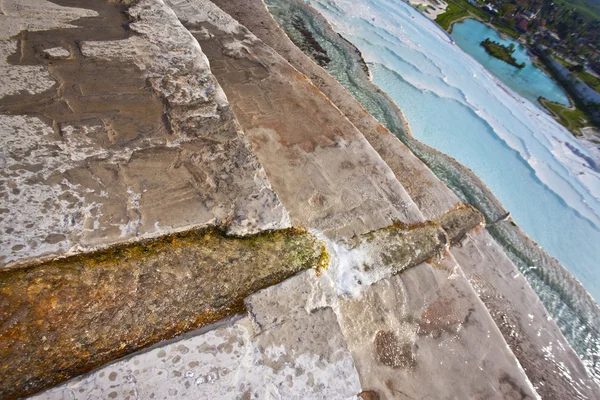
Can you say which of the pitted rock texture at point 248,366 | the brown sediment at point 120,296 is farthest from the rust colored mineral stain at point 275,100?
the pitted rock texture at point 248,366

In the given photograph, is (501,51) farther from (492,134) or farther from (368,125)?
(368,125)

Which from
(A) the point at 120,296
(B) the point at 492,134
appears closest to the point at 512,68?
(B) the point at 492,134

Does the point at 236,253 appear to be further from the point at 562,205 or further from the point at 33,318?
the point at 562,205

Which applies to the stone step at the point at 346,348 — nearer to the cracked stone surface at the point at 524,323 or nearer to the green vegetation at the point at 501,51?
the cracked stone surface at the point at 524,323

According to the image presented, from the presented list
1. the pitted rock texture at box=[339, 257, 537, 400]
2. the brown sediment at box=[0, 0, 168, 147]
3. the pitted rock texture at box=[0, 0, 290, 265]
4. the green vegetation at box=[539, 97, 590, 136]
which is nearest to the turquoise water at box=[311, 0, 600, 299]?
the green vegetation at box=[539, 97, 590, 136]

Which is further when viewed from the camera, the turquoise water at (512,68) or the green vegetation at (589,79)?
the green vegetation at (589,79)

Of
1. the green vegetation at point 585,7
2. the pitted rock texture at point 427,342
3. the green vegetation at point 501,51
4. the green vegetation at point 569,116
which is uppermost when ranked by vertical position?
the green vegetation at point 585,7

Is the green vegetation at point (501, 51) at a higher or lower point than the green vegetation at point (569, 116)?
higher

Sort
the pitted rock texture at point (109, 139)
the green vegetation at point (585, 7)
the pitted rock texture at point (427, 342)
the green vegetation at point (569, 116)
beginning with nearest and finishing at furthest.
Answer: the pitted rock texture at point (109, 139)
the pitted rock texture at point (427, 342)
the green vegetation at point (569, 116)
the green vegetation at point (585, 7)
